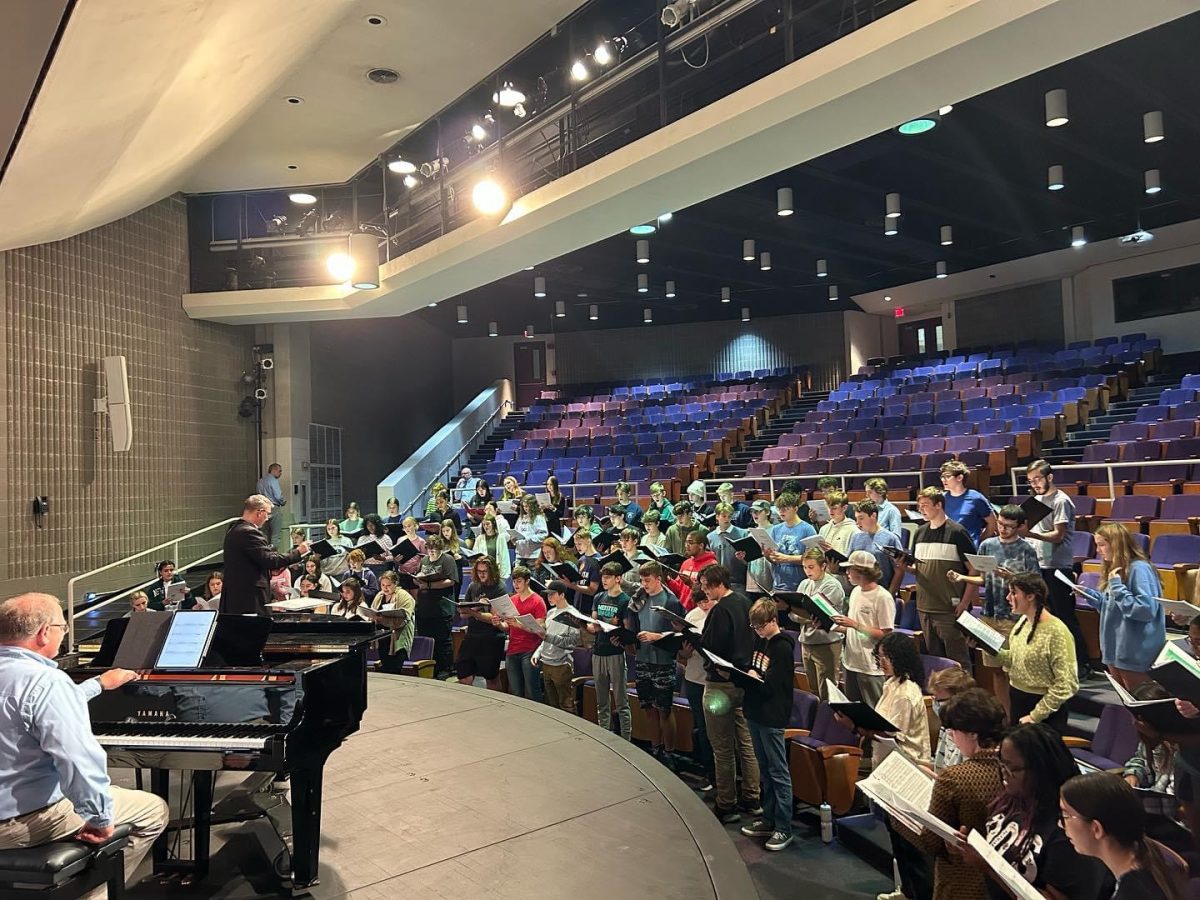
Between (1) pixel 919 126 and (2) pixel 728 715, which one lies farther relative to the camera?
(1) pixel 919 126

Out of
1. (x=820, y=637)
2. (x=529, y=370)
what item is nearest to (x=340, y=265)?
(x=820, y=637)

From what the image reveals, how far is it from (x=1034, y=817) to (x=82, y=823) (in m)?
2.89

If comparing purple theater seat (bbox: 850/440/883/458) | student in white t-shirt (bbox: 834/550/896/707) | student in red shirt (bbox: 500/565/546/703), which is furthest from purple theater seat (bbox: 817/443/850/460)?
student in white t-shirt (bbox: 834/550/896/707)

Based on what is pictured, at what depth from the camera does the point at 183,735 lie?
9.76 feet

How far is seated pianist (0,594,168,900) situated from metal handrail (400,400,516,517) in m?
10.9

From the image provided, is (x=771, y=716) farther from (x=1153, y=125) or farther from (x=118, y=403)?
(x=118, y=403)

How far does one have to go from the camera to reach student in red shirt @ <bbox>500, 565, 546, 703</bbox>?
245 inches

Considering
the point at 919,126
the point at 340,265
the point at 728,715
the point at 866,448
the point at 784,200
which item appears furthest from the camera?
the point at 866,448

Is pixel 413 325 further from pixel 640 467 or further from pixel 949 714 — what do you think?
pixel 949 714

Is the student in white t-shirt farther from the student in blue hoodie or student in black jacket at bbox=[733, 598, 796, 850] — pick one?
the student in blue hoodie

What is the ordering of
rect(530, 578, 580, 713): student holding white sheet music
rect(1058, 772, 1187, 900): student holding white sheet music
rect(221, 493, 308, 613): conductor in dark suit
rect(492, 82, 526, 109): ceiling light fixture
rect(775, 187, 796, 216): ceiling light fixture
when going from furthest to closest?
rect(775, 187, 796, 216): ceiling light fixture → rect(492, 82, 526, 109): ceiling light fixture → rect(530, 578, 580, 713): student holding white sheet music → rect(221, 493, 308, 613): conductor in dark suit → rect(1058, 772, 1187, 900): student holding white sheet music

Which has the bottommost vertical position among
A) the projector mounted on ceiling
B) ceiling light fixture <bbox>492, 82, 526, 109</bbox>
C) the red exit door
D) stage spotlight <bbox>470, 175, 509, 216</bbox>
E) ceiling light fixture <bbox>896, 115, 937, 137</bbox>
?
the red exit door

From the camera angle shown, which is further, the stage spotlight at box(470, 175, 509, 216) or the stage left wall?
the stage left wall

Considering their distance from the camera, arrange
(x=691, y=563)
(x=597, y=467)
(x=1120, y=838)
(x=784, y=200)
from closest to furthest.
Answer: (x=1120, y=838) < (x=691, y=563) < (x=784, y=200) < (x=597, y=467)
